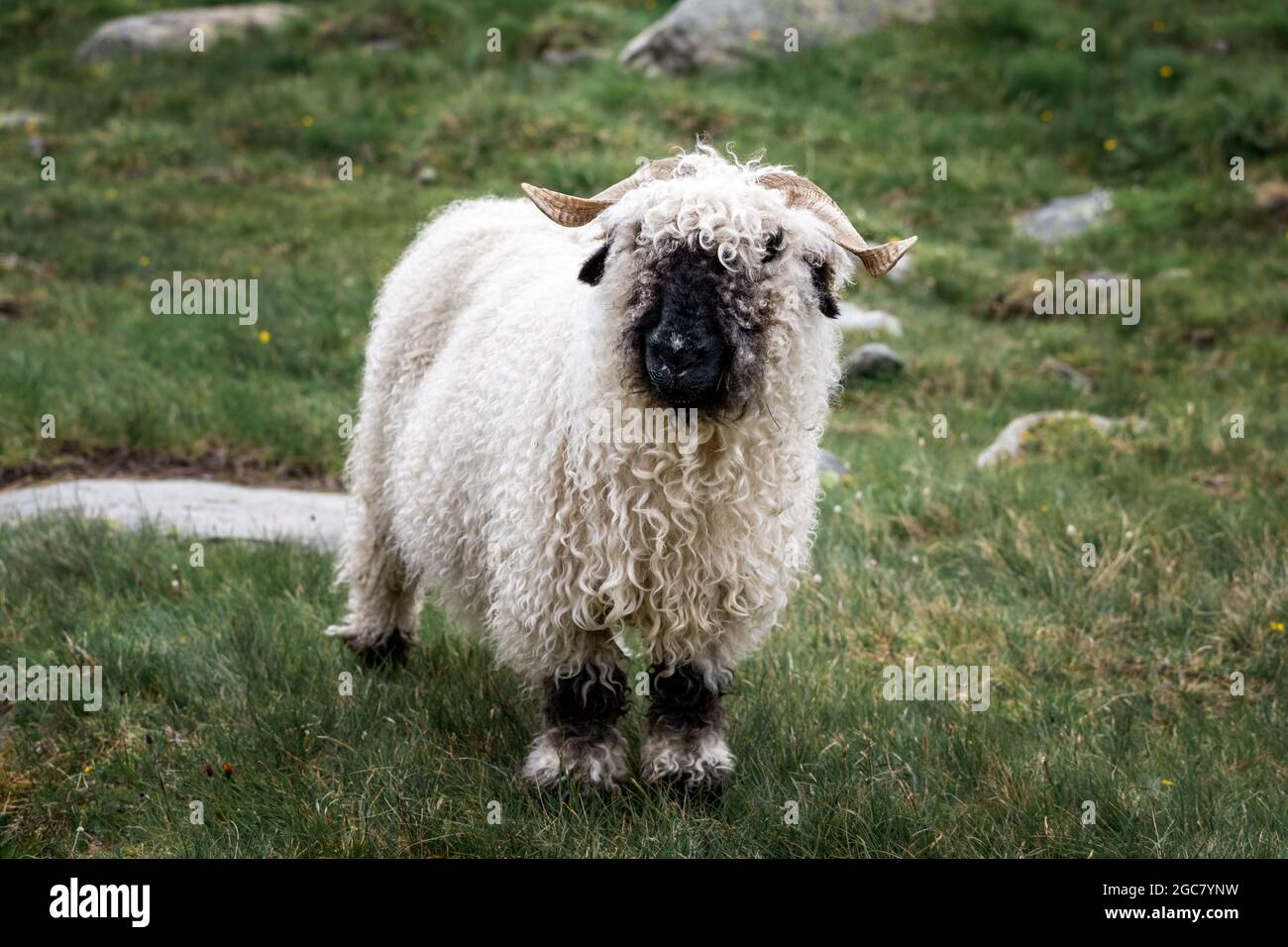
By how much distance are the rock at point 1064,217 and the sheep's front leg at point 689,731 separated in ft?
29.0

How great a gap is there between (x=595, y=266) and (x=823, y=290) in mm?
709

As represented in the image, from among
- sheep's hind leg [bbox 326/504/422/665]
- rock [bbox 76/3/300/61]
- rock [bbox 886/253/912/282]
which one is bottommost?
sheep's hind leg [bbox 326/504/422/665]

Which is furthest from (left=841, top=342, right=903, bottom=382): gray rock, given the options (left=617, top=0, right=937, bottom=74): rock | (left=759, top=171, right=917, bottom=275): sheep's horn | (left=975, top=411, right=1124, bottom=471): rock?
(left=617, top=0, right=937, bottom=74): rock

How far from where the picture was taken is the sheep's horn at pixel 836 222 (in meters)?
3.90

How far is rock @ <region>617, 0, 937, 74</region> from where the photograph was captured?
15.5 meters

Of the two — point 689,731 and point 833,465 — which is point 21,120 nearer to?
point 833,465

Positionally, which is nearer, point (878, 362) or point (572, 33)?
point (878, 362)

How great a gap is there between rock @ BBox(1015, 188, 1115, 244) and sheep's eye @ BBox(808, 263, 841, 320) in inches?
340

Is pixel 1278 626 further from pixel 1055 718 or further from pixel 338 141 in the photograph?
pixel 338 141

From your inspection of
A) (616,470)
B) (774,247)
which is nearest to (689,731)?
(616,470)

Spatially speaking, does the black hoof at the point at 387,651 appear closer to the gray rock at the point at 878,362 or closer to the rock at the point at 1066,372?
the gray rock at the point at 878,362

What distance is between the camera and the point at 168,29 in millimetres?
18219

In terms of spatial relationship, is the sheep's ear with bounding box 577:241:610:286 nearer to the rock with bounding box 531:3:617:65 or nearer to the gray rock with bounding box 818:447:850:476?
the gray rock with bounding box 818:447:850:476
